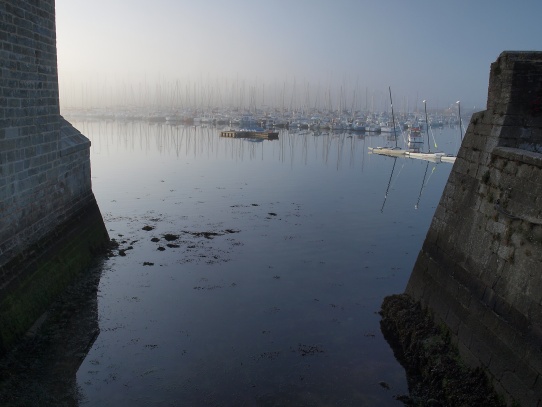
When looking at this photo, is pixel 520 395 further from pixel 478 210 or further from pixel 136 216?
pixel 136 216

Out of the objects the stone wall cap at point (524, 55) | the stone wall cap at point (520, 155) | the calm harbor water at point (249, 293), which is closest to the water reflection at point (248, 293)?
the calm harbor water at point (249, 293)

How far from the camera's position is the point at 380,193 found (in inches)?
1173

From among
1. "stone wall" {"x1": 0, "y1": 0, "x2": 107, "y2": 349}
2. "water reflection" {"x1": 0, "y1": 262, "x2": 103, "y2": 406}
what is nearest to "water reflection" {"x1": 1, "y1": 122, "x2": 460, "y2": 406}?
"water reflection" {"x1": 0, "y1": 262, "x2": 103, "y2": 406}

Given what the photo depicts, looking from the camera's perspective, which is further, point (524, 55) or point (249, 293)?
point (249, 293)

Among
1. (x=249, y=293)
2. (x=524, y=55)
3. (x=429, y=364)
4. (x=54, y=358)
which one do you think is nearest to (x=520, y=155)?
(x=524, y=55)

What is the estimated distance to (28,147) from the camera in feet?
31.9

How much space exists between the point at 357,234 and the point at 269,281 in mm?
6767

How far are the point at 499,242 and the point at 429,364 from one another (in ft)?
8.28

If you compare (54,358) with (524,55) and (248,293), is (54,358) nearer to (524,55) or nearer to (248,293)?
(248,293)

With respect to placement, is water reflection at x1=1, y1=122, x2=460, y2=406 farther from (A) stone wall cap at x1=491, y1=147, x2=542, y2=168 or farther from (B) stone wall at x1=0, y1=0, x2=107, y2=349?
(A) stone wall cap at x1=491, y1=147, x2=542, y2=168

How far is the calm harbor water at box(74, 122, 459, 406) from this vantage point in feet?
27.4

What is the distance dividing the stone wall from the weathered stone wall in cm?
782

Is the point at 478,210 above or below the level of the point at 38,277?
above

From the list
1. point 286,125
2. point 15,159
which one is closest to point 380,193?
point 15,159
